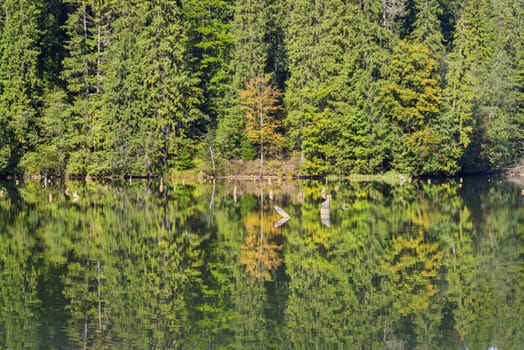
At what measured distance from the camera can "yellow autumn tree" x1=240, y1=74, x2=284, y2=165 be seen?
247 ft

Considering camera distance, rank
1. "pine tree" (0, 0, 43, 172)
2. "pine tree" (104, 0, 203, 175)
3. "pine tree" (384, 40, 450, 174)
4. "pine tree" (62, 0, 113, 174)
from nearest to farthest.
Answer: "pine tree" (384, 40, 450, 174) → "pine tree" (62, 0, 113, 174) → "pine tree" (104, 0, 203, 175) → "pine tree" (0, 0, 43, 172)

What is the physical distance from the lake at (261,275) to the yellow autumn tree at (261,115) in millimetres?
28912

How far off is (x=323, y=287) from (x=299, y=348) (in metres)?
5.81

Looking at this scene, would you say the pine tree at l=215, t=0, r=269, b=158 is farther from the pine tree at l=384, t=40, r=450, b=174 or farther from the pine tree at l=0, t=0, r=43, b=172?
the pine tree at l=0, t=0, r=43, b=172

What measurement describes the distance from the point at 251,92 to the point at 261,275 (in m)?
52.4

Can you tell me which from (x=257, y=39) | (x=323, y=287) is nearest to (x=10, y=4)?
(x=257, y=39)

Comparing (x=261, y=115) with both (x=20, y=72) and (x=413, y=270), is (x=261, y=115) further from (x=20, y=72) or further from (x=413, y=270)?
(x=413, y=270)

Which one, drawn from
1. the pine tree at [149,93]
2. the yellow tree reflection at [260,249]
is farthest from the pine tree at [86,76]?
the yellow tree reflection at [260,249]

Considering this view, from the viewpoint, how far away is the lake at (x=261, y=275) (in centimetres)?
1792

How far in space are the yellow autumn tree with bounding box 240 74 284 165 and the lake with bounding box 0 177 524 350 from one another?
28.9m

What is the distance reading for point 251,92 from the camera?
2980 inches

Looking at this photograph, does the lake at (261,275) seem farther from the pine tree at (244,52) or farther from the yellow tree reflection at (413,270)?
the pine tree at (244,52)

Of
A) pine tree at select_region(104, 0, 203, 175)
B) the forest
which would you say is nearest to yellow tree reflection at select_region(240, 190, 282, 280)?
the forest

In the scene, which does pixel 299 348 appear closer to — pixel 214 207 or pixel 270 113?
pixel 214 207
